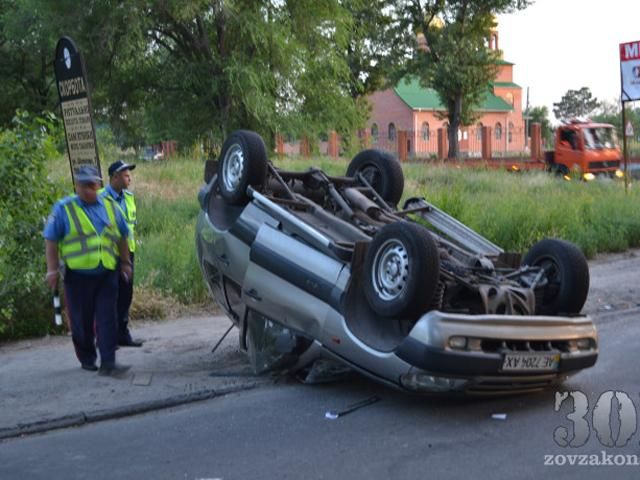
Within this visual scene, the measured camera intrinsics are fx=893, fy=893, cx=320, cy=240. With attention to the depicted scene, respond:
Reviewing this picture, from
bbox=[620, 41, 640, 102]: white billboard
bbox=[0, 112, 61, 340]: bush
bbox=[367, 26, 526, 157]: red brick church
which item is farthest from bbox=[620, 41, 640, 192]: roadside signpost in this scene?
bbox=[367, 26, 526, 157]: red brick church

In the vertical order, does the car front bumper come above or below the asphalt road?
above

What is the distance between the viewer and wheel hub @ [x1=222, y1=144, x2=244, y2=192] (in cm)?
752

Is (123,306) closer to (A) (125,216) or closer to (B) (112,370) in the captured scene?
(A) (125,216)

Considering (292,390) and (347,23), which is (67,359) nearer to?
(292,390)

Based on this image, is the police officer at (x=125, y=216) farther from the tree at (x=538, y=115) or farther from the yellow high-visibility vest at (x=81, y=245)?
the tree at (x=538, y=115)

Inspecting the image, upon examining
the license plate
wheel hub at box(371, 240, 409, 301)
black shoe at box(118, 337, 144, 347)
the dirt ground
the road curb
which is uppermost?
wheel hub at box(371, 240, 409, 301)

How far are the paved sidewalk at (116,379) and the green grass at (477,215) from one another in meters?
1.53

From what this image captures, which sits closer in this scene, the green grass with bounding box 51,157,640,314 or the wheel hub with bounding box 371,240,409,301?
the wheel hub with bounding box 371,240,409,301

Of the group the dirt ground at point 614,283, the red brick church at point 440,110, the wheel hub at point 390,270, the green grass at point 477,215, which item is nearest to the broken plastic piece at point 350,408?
the wheel hub at point 390,270

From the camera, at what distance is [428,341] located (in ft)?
18.7

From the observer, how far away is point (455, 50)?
4278 cm

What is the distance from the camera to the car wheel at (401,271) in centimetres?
581

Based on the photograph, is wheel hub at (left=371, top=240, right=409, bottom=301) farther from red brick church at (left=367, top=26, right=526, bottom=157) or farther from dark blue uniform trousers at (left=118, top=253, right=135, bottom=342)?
red brick church at (left=367, top=26, right=526, bottom=157)

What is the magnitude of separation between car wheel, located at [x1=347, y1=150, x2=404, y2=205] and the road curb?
216 centimetres
